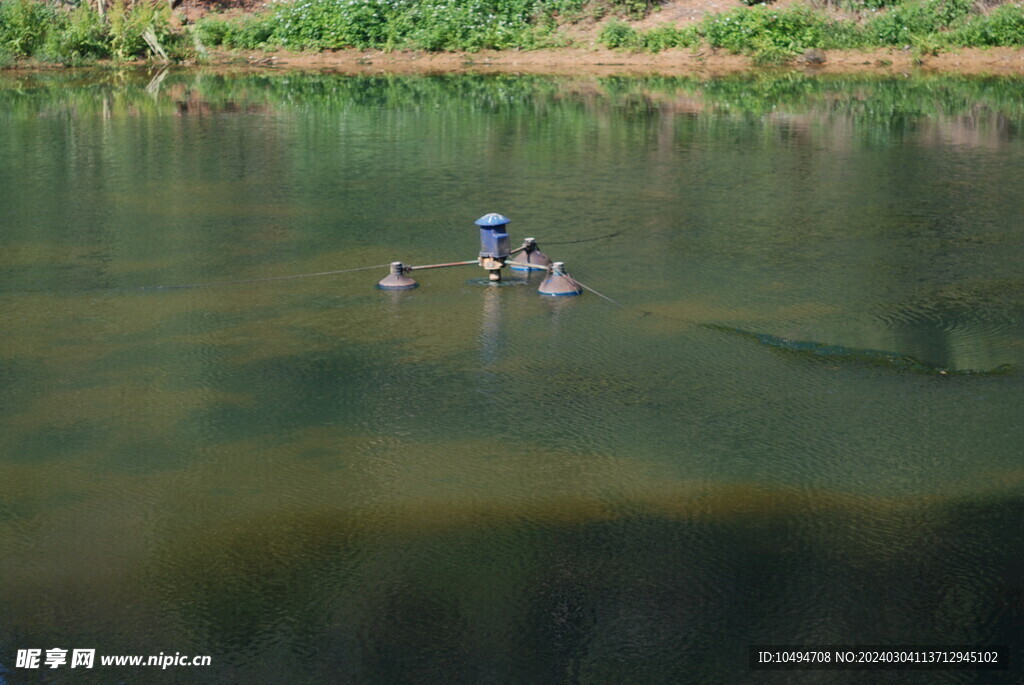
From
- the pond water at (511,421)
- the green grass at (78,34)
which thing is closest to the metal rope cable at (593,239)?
the pond water at (511,421)

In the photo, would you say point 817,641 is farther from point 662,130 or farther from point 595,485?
Result: point 662,130

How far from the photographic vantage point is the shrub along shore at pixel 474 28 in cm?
2761

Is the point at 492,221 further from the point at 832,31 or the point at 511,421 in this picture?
the point at 832,31

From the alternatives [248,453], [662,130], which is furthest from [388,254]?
[662,130]

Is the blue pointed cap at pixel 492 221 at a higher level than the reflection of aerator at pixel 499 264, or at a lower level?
higher

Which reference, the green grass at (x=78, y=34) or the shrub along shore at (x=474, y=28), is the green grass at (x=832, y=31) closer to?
the shrub along shore at (x=474, y=28)

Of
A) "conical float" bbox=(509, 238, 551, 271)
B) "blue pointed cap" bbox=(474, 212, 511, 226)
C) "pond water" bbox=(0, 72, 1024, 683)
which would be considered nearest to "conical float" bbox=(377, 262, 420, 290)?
"pond water" bbox=(0, 72, 1024, 683)

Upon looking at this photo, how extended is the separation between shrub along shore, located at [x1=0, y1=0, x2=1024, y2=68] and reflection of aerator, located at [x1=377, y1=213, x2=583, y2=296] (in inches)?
720

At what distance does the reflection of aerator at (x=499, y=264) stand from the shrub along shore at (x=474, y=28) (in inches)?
720

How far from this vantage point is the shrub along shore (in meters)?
27.6

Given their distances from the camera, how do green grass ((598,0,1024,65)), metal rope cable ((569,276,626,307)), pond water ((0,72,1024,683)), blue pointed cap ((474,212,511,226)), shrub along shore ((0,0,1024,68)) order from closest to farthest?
pond water ((0,72,1024,683))
metal rope cable ((569,276,626,307))
blue pointed cap ((474,212,511,226))
green grass ((598,0,1024,65))
shrub along shore ((0,0,1024,68))

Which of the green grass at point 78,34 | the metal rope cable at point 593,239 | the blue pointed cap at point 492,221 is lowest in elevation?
the metal rope cable at point 593,239

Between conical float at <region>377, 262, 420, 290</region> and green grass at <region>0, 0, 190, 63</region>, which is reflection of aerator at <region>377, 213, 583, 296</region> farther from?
green grass at <region>0, 0, 190, 63</region>

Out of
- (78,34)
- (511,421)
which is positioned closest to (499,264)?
(511,421)
